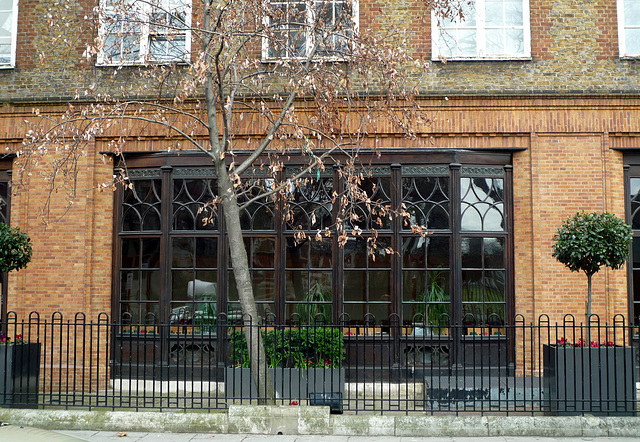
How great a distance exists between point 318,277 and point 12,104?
259 inches

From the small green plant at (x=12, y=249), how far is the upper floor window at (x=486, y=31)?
7.62 m

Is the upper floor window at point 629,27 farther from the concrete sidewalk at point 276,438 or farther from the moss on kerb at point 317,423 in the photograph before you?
the concrete sidewalk at point 276,438

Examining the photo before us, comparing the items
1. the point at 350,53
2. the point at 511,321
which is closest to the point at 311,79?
the point at 350,53

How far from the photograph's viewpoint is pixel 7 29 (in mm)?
12461

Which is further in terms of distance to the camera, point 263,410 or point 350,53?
point 350,53

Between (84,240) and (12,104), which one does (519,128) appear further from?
(12,104)

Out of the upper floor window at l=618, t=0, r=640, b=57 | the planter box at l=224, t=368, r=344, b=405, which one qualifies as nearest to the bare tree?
the planter box at l=224, t=368, r=344, b=405

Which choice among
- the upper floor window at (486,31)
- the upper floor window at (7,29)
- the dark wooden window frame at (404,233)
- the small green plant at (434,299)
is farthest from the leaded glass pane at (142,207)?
the upper floor window at (486,31)

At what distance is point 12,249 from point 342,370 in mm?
5263

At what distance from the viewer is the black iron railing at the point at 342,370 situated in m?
8.57

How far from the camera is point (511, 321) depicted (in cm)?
1137

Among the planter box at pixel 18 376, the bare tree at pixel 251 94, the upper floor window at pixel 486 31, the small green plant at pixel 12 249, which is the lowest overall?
the planter box at pixel 18 376

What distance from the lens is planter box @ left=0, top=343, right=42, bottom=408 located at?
8.89 metres

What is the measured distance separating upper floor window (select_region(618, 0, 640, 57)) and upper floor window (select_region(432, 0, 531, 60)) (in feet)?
5.37
